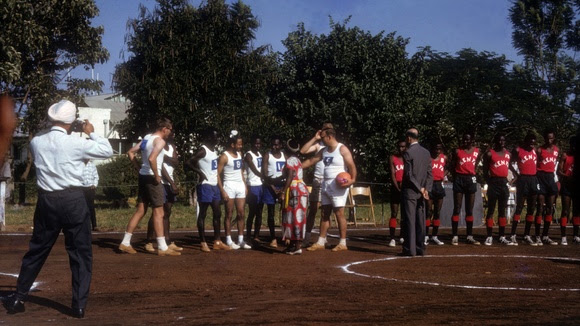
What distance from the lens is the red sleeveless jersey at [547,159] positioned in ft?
53.0

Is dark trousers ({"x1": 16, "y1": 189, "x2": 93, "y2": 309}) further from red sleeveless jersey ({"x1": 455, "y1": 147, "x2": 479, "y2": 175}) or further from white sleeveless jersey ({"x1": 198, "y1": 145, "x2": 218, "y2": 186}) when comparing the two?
red sleeveless jersey ({"x1": 455, "y1": 147, "x2": 479, "y2": 175})

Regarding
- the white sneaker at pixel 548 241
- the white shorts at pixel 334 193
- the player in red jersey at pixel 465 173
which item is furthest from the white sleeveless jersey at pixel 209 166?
the white sneaker at pixel 548 241

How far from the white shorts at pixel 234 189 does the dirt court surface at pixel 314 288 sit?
1003 millimetres

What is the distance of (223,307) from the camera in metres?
8.50

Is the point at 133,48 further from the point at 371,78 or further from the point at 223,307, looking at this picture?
the point at 223,307

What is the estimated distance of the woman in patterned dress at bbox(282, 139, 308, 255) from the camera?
14.2 metres

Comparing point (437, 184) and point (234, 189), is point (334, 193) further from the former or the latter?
point (437, 184)

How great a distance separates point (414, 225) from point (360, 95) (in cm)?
2860

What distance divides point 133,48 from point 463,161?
27720 mm

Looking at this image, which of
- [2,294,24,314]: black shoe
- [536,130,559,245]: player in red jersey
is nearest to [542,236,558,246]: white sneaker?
[536,130,559,245]: player in red jersey

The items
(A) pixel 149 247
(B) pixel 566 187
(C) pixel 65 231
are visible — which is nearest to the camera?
(C) pixel 65 231

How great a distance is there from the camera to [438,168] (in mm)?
16250

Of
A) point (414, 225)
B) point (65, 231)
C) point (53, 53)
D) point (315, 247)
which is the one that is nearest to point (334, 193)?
point (315, 247)

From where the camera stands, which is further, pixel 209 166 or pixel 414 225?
pixel 209 166
